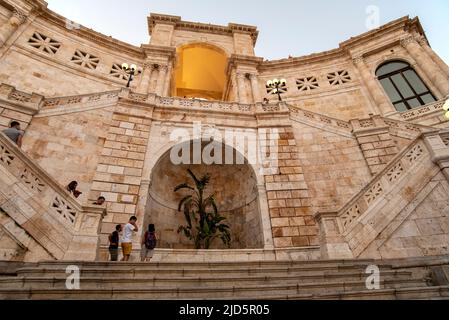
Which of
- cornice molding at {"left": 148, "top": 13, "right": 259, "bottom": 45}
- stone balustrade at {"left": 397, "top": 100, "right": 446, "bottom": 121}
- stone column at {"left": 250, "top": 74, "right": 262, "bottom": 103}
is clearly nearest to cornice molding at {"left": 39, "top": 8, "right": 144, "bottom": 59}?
cornice molding at {"left": 148, "top": 13, "right": 259, "bottom": 45}

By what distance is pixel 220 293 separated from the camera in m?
4.06

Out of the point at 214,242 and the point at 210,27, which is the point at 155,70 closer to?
the point at 210,27

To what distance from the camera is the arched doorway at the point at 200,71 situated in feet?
79.6

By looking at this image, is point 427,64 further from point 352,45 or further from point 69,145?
point 69,145

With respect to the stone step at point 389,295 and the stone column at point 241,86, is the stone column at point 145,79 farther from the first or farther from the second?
the stone step at point 389,295

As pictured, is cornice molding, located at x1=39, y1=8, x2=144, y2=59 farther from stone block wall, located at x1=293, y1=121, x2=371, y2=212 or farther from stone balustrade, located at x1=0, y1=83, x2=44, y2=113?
stone block wall, located at x1=293, y1=121, x2=371, y2=212

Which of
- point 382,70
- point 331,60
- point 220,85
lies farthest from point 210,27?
point 382,70

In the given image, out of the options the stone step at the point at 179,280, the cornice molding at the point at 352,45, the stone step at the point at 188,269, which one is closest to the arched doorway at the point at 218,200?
the stone step at the point at 188,269

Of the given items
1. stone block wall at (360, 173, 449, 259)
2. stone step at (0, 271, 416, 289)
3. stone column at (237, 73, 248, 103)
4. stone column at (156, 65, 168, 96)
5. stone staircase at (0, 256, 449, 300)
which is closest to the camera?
stone staircase at (0, 256, 449, 300)

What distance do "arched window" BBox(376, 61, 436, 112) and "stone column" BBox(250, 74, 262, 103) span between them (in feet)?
30.5

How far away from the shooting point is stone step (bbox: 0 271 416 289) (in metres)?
4.09

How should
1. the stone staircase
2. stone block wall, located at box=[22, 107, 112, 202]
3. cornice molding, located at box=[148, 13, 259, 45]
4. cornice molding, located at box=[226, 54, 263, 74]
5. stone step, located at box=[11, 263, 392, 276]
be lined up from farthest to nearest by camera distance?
cornice molding, located at box=[148, 13, 259, 45], cornice molding, located at box=[226, 54, 263, 74], stone block wall, located at box=[22, 107, 112, 202], stone step, located at box=[11, 263, 392, 276], the stone staircase

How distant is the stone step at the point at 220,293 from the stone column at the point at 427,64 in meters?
18.1

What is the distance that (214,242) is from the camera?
37.9 feet
